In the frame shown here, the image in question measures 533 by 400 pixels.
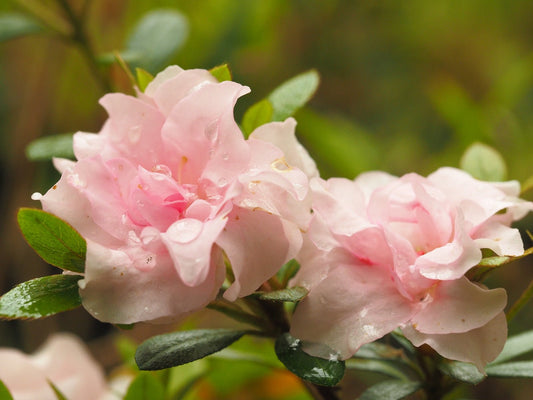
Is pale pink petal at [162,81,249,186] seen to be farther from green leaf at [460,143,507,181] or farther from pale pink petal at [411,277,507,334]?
green leaf at [460,143,507,181]

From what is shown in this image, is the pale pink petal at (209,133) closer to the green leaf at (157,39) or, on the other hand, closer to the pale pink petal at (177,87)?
the pale pink petal at (177,87)

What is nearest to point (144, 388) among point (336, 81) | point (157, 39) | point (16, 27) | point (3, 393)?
point (3, 393)

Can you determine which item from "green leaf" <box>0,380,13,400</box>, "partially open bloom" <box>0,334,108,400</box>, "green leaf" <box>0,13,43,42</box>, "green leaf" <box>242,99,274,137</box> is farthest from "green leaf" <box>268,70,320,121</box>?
"green leaf" <box>0,13,43,42</box>

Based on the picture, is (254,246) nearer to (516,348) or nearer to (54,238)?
(54,238)

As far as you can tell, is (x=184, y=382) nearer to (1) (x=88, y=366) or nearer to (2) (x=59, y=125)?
(1) (x=88, y=366)

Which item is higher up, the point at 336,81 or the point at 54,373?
the point at 54,373

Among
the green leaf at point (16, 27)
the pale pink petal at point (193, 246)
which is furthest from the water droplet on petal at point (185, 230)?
the green leaf at point (16, 27)
